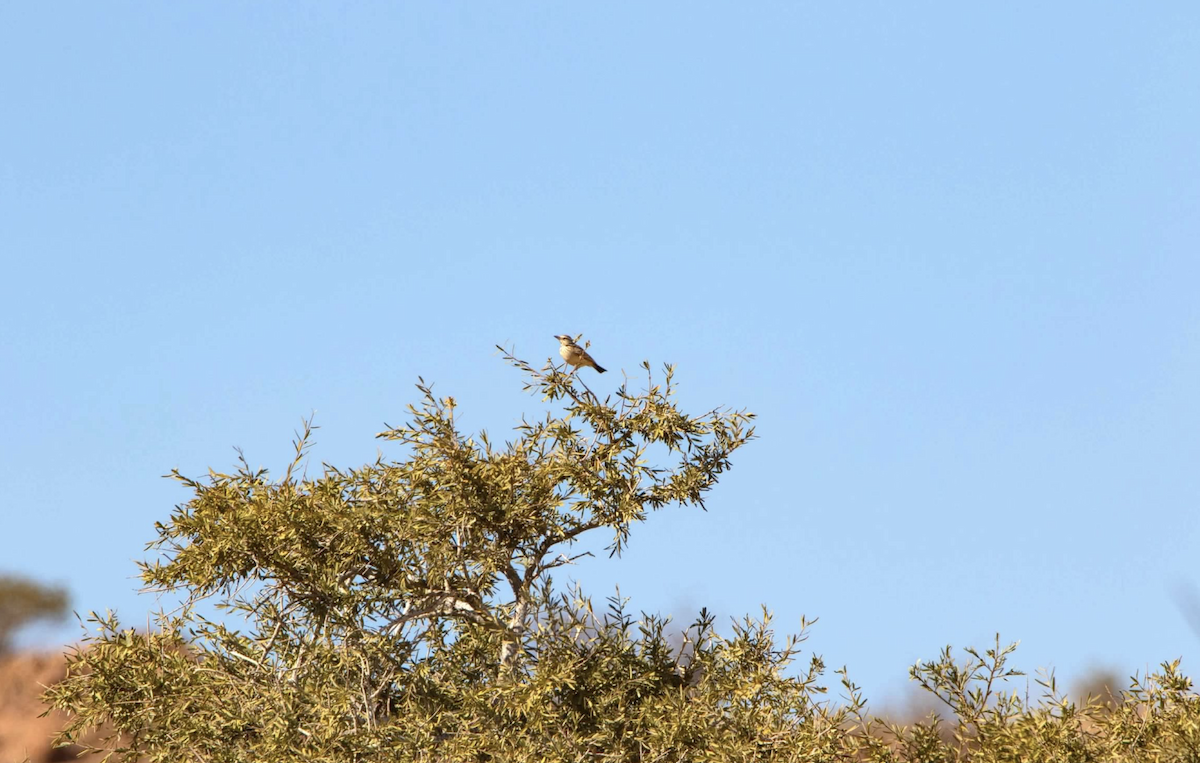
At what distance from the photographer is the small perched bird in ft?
53.2

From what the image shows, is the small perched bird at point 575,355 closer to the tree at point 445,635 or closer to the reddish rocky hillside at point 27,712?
the tree at point 445,635

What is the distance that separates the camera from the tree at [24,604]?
5409cm

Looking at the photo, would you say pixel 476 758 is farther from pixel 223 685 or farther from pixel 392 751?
pixel 223 685

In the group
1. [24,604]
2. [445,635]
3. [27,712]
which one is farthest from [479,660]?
[24,604]

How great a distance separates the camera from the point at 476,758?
12.9 metres

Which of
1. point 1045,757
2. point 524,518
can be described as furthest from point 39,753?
point 1045,757

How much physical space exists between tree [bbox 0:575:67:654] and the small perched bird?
45046 millimetres

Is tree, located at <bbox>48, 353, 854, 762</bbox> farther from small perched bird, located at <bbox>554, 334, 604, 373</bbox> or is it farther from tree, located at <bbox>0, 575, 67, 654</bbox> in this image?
tree, located at <bbox>0, 575, 67, 654</bbox>

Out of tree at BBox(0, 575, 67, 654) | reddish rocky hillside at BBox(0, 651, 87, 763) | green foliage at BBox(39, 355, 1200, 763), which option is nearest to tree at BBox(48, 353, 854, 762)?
green foliage at BBox(39, 355, 1200, 763)

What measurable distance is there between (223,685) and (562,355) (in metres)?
5.41

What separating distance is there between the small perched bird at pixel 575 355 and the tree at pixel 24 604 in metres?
45.0

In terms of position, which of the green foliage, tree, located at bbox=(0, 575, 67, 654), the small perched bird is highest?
tree, located at bbox=(0, 575, 67, 654)

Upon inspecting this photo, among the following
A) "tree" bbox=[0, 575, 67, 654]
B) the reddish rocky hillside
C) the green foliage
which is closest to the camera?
the green foliage

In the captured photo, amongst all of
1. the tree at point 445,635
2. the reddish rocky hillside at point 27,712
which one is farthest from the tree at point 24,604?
the tree at point 445,635
